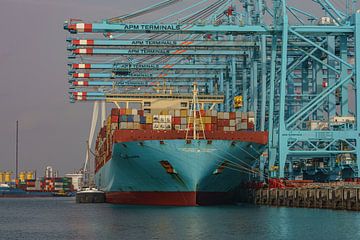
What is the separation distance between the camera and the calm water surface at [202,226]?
3756 centimetres

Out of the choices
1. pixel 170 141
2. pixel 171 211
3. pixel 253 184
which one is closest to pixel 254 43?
pixel 253 184

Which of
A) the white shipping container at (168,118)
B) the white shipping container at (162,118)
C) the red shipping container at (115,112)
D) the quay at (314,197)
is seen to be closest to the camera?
the quay at (314,197)

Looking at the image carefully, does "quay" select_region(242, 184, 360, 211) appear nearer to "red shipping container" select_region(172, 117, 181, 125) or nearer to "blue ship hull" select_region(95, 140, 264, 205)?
"blue ship hull" select_region(95, 140, 264, 205)

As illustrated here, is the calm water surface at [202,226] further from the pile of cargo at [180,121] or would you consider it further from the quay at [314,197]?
the pile of cargo at [180,121]

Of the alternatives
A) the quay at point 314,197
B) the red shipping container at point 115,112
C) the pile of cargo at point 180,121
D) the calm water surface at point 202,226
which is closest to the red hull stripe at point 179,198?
the calm water surface at point 202,226

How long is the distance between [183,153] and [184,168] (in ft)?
3.63

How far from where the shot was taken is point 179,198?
57.5 metres

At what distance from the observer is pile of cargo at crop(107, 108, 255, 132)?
5875 centimetres

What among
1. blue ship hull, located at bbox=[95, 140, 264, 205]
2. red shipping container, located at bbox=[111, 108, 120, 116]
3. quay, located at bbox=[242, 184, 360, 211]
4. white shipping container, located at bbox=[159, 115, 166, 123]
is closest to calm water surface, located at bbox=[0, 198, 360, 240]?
quay, located at bbox=[242, 184, 360, 211]

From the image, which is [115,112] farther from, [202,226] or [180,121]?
[202,226]

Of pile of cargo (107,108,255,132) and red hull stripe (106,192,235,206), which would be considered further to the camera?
pile of cargo (107,108,255,132)

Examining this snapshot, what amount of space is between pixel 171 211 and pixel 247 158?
936cm

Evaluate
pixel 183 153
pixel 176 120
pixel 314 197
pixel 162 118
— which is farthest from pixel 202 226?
pixel 176 120

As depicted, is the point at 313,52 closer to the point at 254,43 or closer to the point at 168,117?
the point at 254,43
